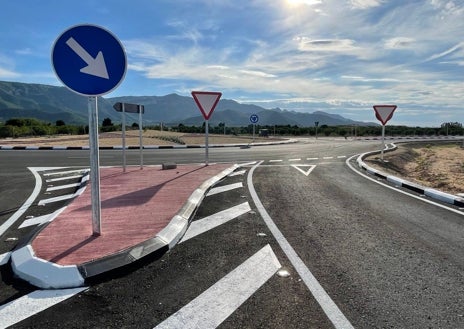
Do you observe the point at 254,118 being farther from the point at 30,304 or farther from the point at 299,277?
the point at 30,304

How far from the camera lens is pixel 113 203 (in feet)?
25.2

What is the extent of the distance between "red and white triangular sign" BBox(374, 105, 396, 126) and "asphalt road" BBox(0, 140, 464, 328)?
35.9ft

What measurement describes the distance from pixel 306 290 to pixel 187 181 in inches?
265

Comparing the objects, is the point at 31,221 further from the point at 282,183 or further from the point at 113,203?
the point at 282,183

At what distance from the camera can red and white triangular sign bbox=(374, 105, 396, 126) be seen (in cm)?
1783

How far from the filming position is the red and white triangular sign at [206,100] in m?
13.4

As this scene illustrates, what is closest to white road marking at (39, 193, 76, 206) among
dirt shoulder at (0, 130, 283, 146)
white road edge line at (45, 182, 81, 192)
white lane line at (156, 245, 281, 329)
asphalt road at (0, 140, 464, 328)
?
white road edge line at (45, 182, 81, 192)

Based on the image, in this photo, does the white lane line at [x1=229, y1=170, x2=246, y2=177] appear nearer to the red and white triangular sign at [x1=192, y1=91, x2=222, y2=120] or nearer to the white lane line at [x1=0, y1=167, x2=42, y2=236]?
the red and white triangular sign at [x1=192, y1=91, x2=222, y2=120]

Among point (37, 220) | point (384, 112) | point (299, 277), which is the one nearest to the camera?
point (299, 277)

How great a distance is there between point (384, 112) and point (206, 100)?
8665 mm

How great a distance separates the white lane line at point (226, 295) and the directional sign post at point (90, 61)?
8.02 feet

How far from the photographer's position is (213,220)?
265 inches

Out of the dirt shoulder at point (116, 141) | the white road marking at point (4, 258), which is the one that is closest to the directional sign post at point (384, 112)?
the white road marking at point (4, 258)

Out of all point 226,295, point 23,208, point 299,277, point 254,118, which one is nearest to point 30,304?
point 226,295
